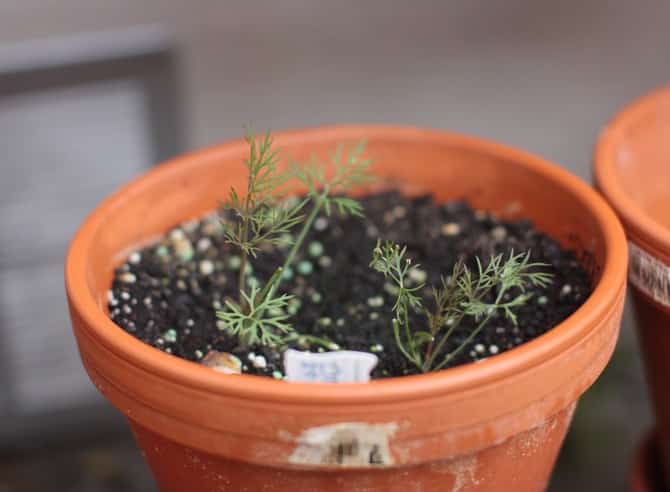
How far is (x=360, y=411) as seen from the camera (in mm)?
628

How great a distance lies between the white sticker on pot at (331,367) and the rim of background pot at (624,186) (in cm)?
32

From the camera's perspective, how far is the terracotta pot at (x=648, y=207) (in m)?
0.85

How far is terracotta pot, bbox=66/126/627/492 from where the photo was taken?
0.63 metres

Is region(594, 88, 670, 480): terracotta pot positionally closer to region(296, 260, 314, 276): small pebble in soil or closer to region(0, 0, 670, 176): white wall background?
region(296, 260, 314, 276): small pebble in soil

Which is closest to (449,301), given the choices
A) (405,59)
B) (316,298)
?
(316,298)

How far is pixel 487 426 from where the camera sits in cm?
67

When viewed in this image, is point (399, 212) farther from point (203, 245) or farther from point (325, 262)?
point (203, 245)

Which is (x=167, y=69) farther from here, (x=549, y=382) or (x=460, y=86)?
(x=549, y=382)

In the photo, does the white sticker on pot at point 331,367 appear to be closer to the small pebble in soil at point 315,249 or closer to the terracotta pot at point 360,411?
the terracotta pot at point 360,411

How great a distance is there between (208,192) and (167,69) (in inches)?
20.5

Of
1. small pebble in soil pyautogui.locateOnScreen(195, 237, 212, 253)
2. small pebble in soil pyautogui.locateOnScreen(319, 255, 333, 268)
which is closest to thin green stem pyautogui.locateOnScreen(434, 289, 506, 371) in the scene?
small pebble in soil pyautogui.locateOnScreen(319, 255, 333, 268)

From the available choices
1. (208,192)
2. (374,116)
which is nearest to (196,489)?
(208,192)

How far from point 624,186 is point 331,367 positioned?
0.51 meters

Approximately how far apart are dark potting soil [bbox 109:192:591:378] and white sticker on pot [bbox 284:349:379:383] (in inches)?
3.8
